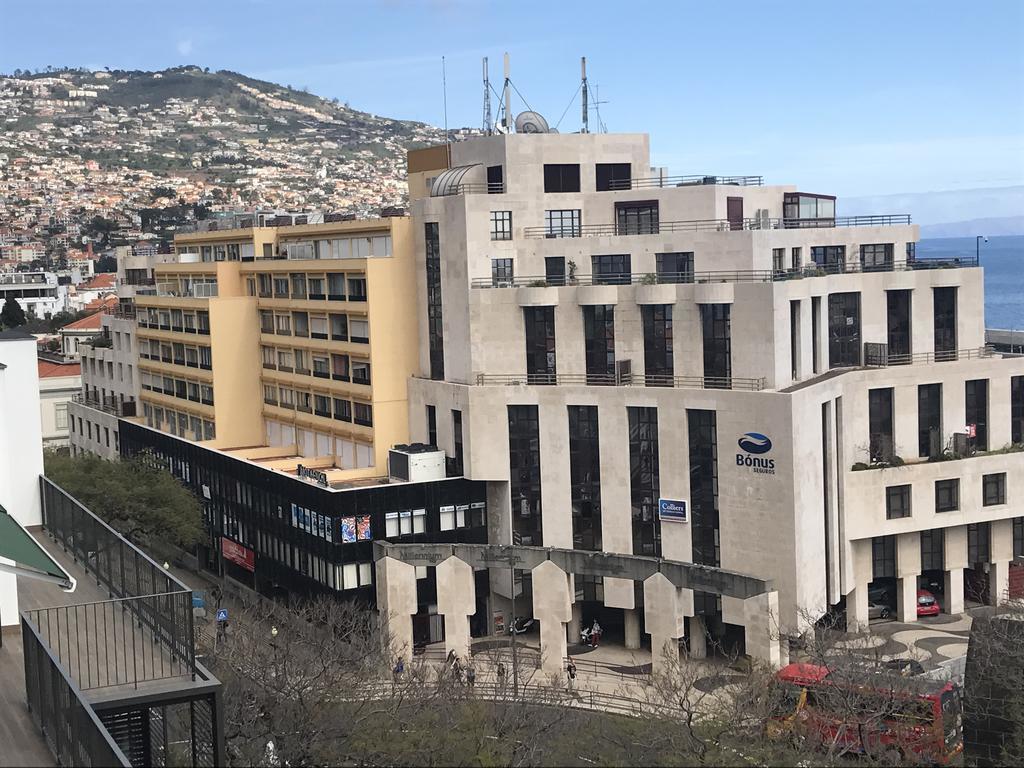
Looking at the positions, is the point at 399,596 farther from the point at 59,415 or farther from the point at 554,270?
the point at 59,415

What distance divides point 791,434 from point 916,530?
37.3ft

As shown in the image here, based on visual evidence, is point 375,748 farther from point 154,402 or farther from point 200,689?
point 154,402

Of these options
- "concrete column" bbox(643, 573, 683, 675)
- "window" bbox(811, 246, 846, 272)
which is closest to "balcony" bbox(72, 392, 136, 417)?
"window" bbox(811, 246, 846, 272)

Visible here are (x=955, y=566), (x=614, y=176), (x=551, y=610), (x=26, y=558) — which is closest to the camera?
(x=26, y=558)

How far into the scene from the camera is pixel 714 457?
193 feet

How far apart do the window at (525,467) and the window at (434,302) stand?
6259mm

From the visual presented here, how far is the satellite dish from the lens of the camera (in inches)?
2894

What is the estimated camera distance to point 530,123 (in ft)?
242

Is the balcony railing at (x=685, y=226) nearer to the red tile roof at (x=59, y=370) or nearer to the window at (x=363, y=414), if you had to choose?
the window at (x=363, y=414)

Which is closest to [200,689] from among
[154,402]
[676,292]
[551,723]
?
[551,723]

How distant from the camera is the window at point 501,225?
6762 centimetres

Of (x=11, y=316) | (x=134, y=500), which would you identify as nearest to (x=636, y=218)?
(x=134, y=500)

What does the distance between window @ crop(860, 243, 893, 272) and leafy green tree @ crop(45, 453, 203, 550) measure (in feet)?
128

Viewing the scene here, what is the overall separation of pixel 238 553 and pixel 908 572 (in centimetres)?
3558
